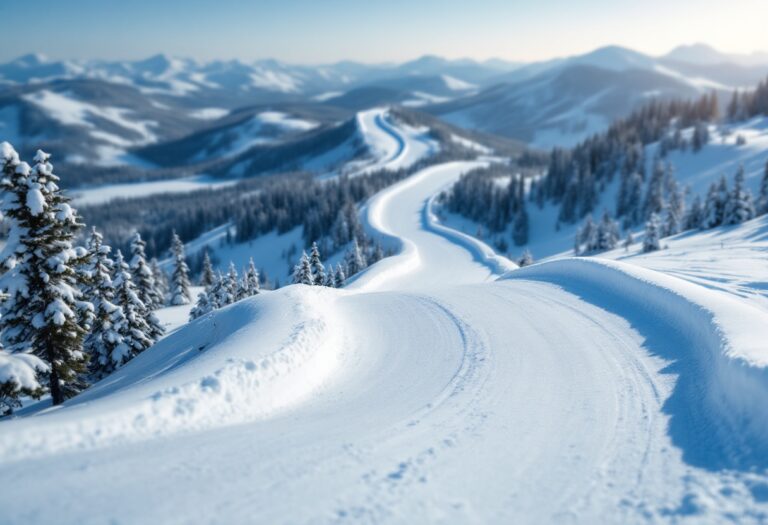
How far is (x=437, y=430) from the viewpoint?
7852mm

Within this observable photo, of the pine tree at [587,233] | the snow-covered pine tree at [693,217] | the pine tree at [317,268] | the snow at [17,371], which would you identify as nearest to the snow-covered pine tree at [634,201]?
the pine tree at [587,233]

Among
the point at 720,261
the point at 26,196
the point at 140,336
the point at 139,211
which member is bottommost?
the point at 139,211

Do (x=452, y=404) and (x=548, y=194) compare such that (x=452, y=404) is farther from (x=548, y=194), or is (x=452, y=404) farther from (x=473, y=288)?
(x=548, y=194)

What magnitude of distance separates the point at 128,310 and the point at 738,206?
2257 inches

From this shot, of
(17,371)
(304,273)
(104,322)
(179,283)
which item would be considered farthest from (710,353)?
(179,283)

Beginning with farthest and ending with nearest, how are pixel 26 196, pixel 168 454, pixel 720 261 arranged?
1. pixel 720 261
2. pixel 26 196
3. pixel 168 454

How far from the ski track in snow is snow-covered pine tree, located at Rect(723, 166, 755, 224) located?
44.0 m

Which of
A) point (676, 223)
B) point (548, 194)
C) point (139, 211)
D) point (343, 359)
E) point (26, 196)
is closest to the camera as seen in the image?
point (343, 359)

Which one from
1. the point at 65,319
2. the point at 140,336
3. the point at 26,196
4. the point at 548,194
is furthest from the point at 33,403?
Result: the point at 548,194

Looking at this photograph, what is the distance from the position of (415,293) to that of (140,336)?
52.0ft

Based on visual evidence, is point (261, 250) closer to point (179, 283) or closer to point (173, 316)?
point (179, 283)

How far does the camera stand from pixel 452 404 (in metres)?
8.83

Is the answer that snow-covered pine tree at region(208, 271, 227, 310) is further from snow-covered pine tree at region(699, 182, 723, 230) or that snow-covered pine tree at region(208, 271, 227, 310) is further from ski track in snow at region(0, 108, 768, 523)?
snow-covered pine tree at region(699, 182, 723, 230)

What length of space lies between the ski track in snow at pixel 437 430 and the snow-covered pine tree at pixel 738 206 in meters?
44.0
